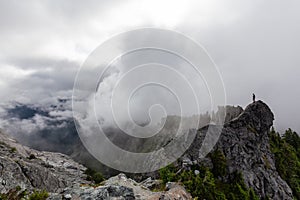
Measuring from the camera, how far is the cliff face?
7244 cm

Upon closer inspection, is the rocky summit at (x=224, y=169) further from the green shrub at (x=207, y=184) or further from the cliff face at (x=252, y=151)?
the green shrub at (x=207, y=184)

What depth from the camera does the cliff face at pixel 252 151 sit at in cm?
7244

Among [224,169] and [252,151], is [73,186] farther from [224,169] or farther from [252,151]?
[252,151]

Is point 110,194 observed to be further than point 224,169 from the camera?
No

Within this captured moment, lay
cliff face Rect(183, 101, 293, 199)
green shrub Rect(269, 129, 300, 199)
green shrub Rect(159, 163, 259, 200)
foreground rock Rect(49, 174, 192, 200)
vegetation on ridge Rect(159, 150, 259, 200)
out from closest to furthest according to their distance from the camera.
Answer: foreground rock Rect(49, 174, 192, 200), green shrub Rect(159, 163, 259, 200), vegetation on ridge Rect(159, 150, 259, 200), cliff face Rect(183, 101, 293, 199), green shrub Rect(269, 129, 300, 199)

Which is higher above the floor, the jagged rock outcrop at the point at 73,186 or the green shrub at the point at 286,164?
the green shrub at the point at 286,164

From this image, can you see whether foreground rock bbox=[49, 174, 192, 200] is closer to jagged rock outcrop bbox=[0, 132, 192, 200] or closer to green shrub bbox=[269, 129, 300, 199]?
jagged rock outcrop bbox=[0, 132, 192, 200]

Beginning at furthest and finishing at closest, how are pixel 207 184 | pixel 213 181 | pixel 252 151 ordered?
1. pixel 252 151
2. pixel 213 181
3. pixel 207 184

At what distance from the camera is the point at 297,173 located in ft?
328

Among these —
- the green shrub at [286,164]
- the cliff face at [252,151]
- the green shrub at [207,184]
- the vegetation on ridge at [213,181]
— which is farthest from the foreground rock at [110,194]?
the green shrub at [286,164]

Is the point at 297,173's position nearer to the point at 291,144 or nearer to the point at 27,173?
the point at 291,144

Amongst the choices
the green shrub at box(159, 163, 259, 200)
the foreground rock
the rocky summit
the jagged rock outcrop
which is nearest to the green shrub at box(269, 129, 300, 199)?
the rocky summit

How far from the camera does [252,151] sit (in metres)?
81.9

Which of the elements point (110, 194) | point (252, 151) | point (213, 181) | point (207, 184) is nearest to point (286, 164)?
point (252, 151)
